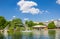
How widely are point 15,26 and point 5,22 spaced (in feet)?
19.6

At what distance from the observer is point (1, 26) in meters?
57.7

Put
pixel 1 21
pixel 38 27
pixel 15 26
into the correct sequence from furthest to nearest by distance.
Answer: pixel 38 27 < pixel 1 21 < pixel 15 26

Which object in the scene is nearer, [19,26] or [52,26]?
[19,26]

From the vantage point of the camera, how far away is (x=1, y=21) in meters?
60.2

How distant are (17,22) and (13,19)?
57.8 inches

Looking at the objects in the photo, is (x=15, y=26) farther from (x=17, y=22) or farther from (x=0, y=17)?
(x=0, y=17)

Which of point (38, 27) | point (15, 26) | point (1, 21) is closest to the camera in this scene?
point (15, 26)

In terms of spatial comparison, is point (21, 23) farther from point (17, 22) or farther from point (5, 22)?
point (5, 22)

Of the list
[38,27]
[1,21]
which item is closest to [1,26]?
[1,21]

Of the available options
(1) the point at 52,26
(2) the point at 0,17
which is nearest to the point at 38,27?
(1) the point at 52,26

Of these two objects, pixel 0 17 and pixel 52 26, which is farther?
pixel 52 26

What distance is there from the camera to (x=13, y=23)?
5616 centimetres

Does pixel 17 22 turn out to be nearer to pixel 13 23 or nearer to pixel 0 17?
pixel 13 23

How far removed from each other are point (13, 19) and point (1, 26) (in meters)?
3.96
